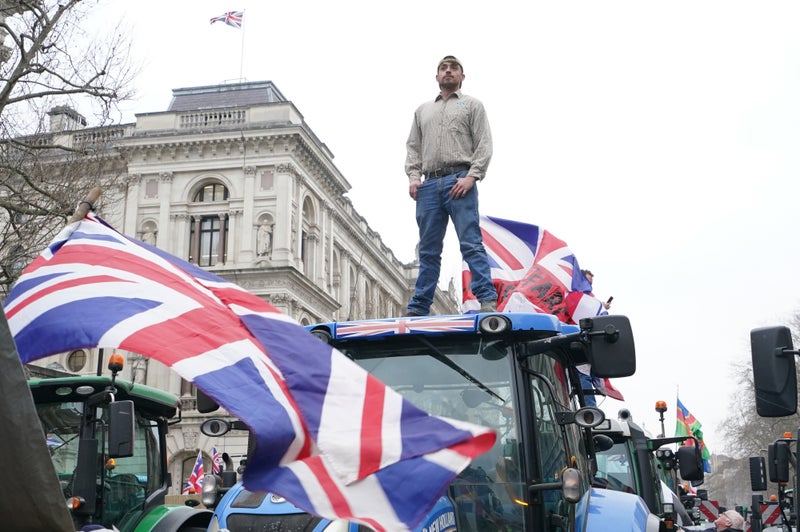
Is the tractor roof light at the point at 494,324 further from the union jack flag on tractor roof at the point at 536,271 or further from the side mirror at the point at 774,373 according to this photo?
the union jack flag on tractor roof at the point at 536,271

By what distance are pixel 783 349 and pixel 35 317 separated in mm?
3691

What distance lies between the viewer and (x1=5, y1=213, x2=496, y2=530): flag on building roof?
279 centimetres

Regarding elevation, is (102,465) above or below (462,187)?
below

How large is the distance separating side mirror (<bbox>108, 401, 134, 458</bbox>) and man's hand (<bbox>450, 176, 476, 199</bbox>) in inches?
113

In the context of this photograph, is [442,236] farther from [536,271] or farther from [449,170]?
[536,271]

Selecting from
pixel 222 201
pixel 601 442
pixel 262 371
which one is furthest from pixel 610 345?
pixel 222 201

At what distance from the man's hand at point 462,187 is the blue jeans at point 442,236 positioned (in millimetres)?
48

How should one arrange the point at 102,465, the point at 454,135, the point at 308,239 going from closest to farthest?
the point at 454,135, the point at 102,465, the point at 308,239

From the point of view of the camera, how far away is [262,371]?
3229 mm

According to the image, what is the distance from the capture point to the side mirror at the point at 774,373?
195 inches

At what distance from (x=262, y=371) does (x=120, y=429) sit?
412cm

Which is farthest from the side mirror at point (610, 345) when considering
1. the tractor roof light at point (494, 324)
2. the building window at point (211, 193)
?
the building window at point (211, 193)

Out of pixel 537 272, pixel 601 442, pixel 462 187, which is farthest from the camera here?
pixel 537 272

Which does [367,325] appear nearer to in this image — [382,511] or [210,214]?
[382,511]
